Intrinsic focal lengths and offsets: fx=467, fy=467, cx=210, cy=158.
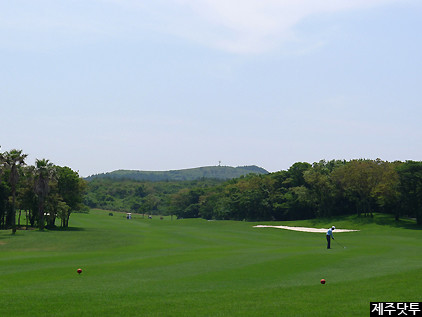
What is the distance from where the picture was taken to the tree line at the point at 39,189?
225 feet

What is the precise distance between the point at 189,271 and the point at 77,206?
219ft

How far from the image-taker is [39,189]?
75688 millimetres

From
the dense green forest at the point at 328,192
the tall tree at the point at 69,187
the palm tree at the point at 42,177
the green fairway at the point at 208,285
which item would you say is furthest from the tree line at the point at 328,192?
the palm tree at the point at 42,177

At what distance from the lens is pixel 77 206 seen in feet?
291

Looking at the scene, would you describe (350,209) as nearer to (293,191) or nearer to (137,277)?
(293,191)

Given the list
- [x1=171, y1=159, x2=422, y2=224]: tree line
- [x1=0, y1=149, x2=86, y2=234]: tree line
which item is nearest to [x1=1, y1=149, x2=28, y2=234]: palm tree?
[x1=0, y1=149, x2=86, y2=234]: tree line

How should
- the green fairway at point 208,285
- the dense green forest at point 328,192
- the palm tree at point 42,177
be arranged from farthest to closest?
the dense green forest at point 328,192
the palm tree at point 42,177
the green fairway at point 208,285

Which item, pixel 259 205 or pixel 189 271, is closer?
pixel 189 271

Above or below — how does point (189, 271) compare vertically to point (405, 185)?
below

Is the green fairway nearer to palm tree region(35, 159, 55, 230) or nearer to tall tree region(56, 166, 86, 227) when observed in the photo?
palm tree region(35, 159, 55, 230)

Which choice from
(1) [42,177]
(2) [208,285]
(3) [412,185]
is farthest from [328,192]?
(2) [208,285]

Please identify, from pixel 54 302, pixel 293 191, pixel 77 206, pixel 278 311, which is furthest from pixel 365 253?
pixel 293 191

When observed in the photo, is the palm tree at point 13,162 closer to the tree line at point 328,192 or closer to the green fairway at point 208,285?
the green fairway at point 208,285

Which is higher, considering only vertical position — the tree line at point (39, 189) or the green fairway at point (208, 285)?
the tree line at point (39, 189)
